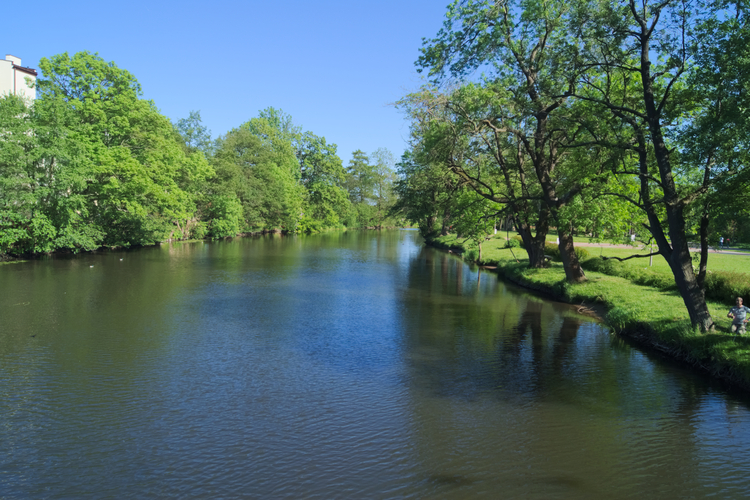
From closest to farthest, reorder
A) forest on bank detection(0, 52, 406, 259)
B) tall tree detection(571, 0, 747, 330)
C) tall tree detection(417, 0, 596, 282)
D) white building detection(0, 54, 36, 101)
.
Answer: tall tree detection(571, 0, 747, 330) → tall tree detection(417, 0, 596, 282) → forest on bank detection(0, 52, 406, 259) → white building detection(0, 54, 36, 101)

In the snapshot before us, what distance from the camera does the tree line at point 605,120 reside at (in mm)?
13125

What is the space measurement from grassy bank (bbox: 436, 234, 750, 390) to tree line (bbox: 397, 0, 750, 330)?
34.2 inches

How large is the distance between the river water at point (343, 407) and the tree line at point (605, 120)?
4870mm

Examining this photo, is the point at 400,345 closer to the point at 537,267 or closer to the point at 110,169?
the point at 537,267

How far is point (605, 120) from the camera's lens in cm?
1817

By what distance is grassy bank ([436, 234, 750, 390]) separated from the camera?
1327cm

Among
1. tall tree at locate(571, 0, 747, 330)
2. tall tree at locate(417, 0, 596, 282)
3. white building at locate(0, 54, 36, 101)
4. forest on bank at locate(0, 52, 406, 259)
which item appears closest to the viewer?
tall tree at locate(571, 0, 747, 330)

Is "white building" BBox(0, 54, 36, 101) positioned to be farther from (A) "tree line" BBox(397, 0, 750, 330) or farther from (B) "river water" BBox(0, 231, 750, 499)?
(A) "tree line" BBox(397, 0, 750, 330)

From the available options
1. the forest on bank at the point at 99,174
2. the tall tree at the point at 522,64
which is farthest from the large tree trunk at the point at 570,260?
the forest on bank at the point at 99,174

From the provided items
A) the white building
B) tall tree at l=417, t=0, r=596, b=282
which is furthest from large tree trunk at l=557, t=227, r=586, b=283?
the white building

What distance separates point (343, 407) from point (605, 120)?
1395 centimetres

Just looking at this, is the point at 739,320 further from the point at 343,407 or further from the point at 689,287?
the point at 343,407

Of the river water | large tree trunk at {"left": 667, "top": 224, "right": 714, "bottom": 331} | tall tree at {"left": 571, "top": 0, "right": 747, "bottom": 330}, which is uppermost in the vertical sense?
tall tree at {"left": 571, "top": 0, "right": 747, "bottom": 330}

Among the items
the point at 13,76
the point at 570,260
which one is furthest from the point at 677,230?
the point at 13,76
